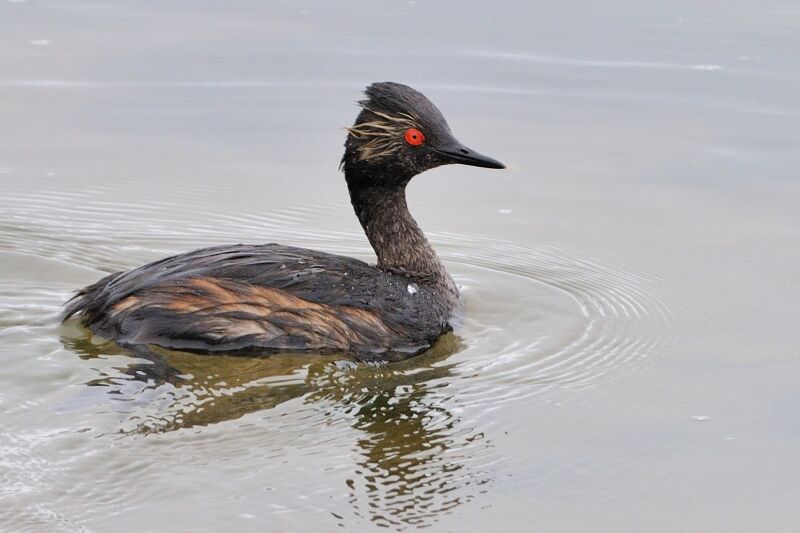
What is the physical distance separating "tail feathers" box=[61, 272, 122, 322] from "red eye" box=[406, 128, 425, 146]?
6.15ft

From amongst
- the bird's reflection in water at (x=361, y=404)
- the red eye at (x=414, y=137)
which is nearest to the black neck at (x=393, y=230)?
the red eye at (x=414, y=137)

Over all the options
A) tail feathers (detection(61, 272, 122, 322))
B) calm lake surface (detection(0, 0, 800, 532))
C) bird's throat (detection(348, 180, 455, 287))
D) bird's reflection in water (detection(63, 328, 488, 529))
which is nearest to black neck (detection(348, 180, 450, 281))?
bird's throat (detection(348, 180, 455, 287))

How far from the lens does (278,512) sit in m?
5.74

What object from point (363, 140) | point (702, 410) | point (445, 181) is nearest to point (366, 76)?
point (445, 181)

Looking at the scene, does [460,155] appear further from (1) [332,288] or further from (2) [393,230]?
(1) [332,288]

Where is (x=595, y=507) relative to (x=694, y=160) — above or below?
below

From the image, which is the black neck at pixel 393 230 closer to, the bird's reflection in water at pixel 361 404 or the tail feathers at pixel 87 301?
the bird's reflection in water at pixel 361 404

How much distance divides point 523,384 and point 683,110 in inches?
200

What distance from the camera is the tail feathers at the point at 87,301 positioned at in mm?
7633

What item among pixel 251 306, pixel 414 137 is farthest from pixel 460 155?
pixel 251 306

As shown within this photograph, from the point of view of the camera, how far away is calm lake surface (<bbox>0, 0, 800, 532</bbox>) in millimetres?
6074

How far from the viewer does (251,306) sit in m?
7.51

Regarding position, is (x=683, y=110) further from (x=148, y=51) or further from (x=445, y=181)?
(x=148, y=51)

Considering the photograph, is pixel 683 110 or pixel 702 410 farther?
pixel 683 110
